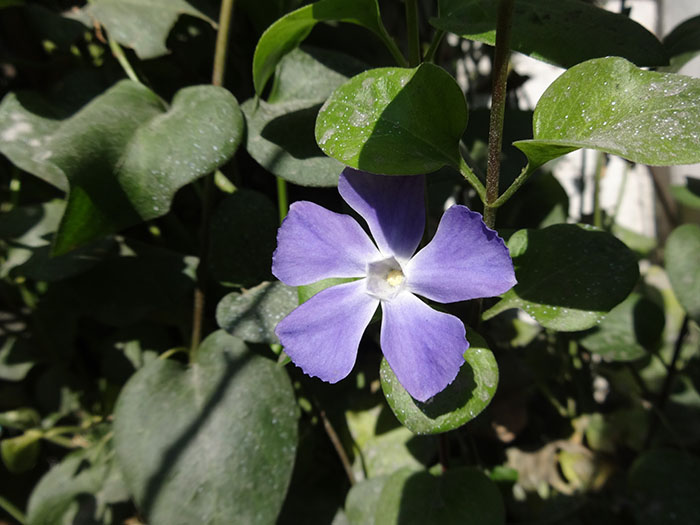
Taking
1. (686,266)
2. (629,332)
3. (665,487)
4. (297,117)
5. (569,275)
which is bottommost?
(665,487)

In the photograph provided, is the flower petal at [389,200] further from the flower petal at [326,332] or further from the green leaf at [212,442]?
the green leaf at [212,442]

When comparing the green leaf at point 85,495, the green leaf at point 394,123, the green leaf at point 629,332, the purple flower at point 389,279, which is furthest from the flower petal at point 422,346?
the green leaf at point 85,495

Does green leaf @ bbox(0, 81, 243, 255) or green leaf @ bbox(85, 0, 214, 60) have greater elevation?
green leaf @ bbox(85, 0, 214, 60)

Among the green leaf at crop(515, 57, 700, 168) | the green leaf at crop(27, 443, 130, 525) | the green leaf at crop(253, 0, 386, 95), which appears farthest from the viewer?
the green leaf at crop(27, 443, 130, 525)

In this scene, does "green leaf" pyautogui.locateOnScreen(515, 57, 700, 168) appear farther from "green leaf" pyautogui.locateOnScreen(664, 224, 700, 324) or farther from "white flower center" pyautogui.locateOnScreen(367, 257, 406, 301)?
"green leaf" pyautogui.locateOnScreen(664, 224, 700, 324)

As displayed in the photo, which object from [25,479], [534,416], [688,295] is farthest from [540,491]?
[25,479]

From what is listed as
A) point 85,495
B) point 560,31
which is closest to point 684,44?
point 560,31

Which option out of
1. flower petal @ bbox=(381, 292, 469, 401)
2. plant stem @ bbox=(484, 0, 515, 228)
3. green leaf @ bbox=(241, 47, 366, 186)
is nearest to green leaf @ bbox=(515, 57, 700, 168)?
plant stem @ bbox=(484, 0, 515, 228)

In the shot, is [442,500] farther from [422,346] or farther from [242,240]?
[242,240]
